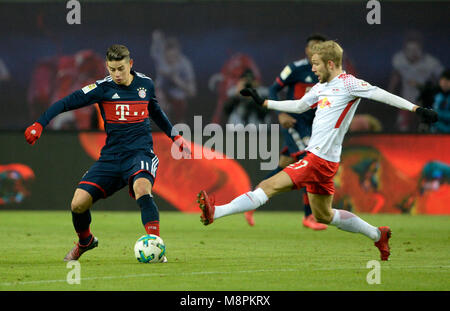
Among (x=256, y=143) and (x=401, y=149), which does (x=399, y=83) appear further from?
(x=256, y=143)

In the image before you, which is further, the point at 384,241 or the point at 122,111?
the point at 122,111

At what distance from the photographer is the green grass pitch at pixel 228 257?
247 inches

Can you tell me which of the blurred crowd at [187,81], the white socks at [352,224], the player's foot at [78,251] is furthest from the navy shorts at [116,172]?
the blurred crowd at [187,81]

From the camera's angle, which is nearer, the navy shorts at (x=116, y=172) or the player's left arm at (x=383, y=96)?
the player's left arm at (x=383, y=96)

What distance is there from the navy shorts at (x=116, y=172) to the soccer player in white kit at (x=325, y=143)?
3.10ft

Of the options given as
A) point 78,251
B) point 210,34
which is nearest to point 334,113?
point 78,251

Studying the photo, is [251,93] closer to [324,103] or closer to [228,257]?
[324,103]

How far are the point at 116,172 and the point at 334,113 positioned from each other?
6.82 feet

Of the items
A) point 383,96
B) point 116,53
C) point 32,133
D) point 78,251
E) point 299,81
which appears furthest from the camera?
point 299,81

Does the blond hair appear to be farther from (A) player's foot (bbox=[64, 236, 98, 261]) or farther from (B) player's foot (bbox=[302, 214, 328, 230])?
(B) player's foot (bbox=[302, 214, 328, 230])

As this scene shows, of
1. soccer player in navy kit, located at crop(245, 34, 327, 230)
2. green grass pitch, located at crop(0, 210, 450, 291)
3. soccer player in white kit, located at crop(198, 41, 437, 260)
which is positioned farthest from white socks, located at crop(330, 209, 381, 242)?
soccer player in navy kit, located at crop(245, 34, 327, 230)

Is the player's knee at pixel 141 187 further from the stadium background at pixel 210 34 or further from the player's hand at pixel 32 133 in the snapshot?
the stadium background at pixel 210 34

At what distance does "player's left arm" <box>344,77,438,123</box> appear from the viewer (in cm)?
693

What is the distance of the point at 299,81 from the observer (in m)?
11.1
